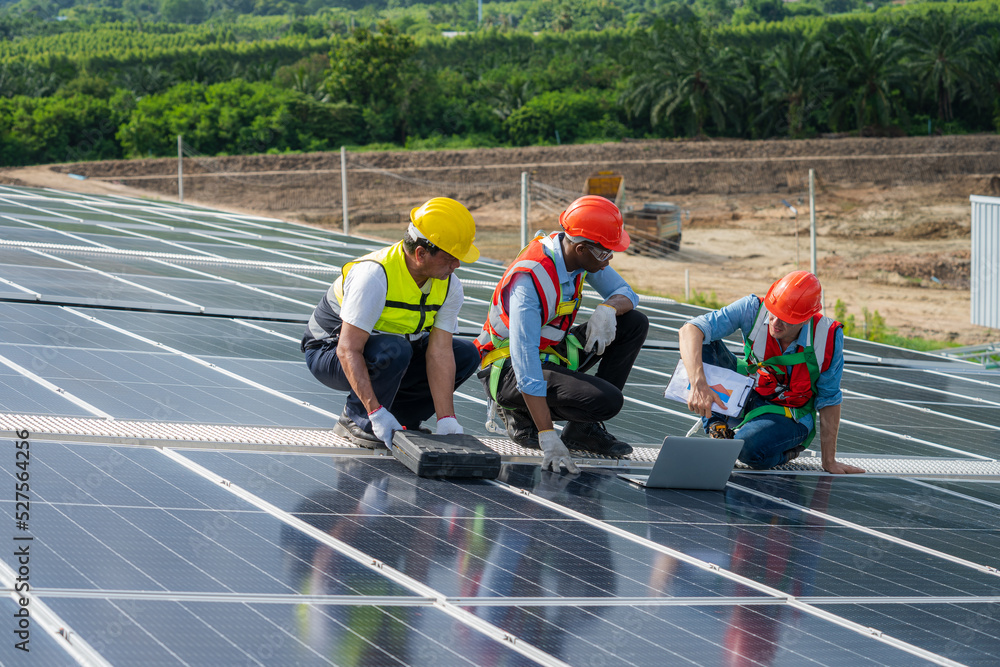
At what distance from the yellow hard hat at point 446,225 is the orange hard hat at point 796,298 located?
7.12 feet

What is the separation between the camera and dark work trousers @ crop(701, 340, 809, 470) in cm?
671

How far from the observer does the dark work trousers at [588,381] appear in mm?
6082

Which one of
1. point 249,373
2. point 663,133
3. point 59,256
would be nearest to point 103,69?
point 663,133

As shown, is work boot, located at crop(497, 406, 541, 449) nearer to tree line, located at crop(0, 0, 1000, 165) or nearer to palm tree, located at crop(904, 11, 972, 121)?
tree line, located at crop(0, 0, 1000, 165)

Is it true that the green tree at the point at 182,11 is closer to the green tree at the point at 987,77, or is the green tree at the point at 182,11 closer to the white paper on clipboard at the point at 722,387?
the green tree at the point at 987,77

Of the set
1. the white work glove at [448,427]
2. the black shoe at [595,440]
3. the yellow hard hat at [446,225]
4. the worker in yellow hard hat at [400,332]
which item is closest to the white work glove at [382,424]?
the worker in yellow hard hat at [400,332]

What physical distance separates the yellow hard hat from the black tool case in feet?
3.61

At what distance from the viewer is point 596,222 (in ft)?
19.7

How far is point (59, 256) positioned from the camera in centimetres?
1190

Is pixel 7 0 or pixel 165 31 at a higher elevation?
pixel 7 0

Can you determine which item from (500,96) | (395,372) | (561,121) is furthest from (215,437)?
(500,96)

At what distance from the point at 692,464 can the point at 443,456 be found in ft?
5.22

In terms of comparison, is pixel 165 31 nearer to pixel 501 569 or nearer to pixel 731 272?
pixel 731 272

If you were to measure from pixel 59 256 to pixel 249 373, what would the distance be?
620cm
